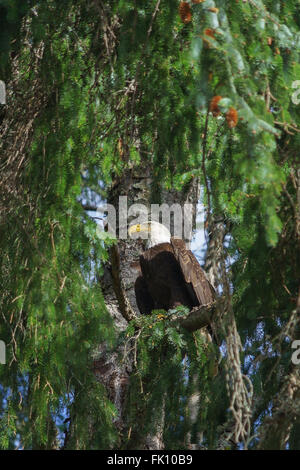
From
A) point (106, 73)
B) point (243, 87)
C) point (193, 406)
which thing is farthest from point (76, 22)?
point (193, 406)

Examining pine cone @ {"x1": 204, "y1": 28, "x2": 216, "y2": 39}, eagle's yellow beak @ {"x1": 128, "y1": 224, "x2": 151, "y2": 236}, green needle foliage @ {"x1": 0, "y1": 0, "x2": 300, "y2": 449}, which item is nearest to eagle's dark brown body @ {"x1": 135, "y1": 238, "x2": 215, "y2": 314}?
eagle's yellow beak @ {"x1": 128, "y1": 224, "x2": 151, "y2": 236}

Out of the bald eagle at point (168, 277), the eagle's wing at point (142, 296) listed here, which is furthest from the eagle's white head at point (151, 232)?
the eagle's wing at point (142, 296)

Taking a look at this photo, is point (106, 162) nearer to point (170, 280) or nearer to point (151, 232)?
point (151, 232)

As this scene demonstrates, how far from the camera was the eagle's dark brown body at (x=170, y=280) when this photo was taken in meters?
5.46

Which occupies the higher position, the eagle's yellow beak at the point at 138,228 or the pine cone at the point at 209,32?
the eagle's yellow beak at the point at 138,228

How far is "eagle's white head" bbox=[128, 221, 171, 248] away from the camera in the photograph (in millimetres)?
5176

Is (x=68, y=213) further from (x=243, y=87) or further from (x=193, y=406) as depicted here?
(x=193, y=406)

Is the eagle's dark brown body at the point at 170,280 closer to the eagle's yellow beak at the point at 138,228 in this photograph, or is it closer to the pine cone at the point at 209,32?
the eagle's yellow beak at the point at 138,228

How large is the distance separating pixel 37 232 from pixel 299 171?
1102 millimetres

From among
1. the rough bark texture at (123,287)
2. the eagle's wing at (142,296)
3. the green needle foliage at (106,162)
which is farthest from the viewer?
the eagle's wing at (142,296)

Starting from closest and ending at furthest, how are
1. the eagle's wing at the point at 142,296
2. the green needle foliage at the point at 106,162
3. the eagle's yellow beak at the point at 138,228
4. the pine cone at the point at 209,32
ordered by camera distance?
1. the pine cone at the point at 209,32
2. the green needle foliage at the point at 106,162
3. the eagle's yellow beak at the point at 138,228
4. the eagle's wing at the point at 142,296

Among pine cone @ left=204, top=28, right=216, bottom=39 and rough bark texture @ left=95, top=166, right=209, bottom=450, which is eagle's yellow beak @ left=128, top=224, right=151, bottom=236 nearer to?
rough bark texture @ left=95, top=166, right=209, bottom=450

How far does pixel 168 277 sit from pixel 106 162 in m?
2.45

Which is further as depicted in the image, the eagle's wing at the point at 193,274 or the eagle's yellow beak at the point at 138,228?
the eagle's wing at the point at 193,274
